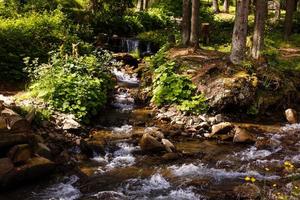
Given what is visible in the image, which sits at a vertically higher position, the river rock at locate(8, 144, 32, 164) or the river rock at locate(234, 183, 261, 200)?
the river rock at locate(8, 144, 32, 164)

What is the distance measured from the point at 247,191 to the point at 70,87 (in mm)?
7164

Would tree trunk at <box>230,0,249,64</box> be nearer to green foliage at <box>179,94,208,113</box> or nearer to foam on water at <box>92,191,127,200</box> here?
green foliage at <box>179,94,208,113</box>

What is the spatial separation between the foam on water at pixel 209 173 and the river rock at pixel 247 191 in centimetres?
111

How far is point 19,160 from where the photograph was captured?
9.84 m

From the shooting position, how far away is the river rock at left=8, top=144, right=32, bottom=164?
32.1 feet

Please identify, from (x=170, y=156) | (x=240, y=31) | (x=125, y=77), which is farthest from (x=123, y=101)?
(x=170, y=156)

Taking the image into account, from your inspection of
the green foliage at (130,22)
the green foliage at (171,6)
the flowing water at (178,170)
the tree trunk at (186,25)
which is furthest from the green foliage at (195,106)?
the green foliage at (171,6)

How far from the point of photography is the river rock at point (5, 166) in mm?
9406

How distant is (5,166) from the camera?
9.49 meters

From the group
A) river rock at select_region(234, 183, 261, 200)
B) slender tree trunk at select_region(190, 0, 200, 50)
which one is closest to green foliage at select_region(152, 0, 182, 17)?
slender tree trunk at select_region(190, 0, 200, 50)

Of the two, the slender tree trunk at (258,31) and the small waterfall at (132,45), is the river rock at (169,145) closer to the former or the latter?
the slender tree trunk at (258,31)

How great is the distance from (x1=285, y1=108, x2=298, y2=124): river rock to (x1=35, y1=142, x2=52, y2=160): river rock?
8789 mm

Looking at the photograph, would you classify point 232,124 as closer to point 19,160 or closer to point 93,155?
point 93,155

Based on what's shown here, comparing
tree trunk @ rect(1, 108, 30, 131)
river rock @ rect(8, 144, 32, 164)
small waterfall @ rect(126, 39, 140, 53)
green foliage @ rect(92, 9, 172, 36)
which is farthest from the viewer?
green foliage @ rect(92, 9, 172, 36)
